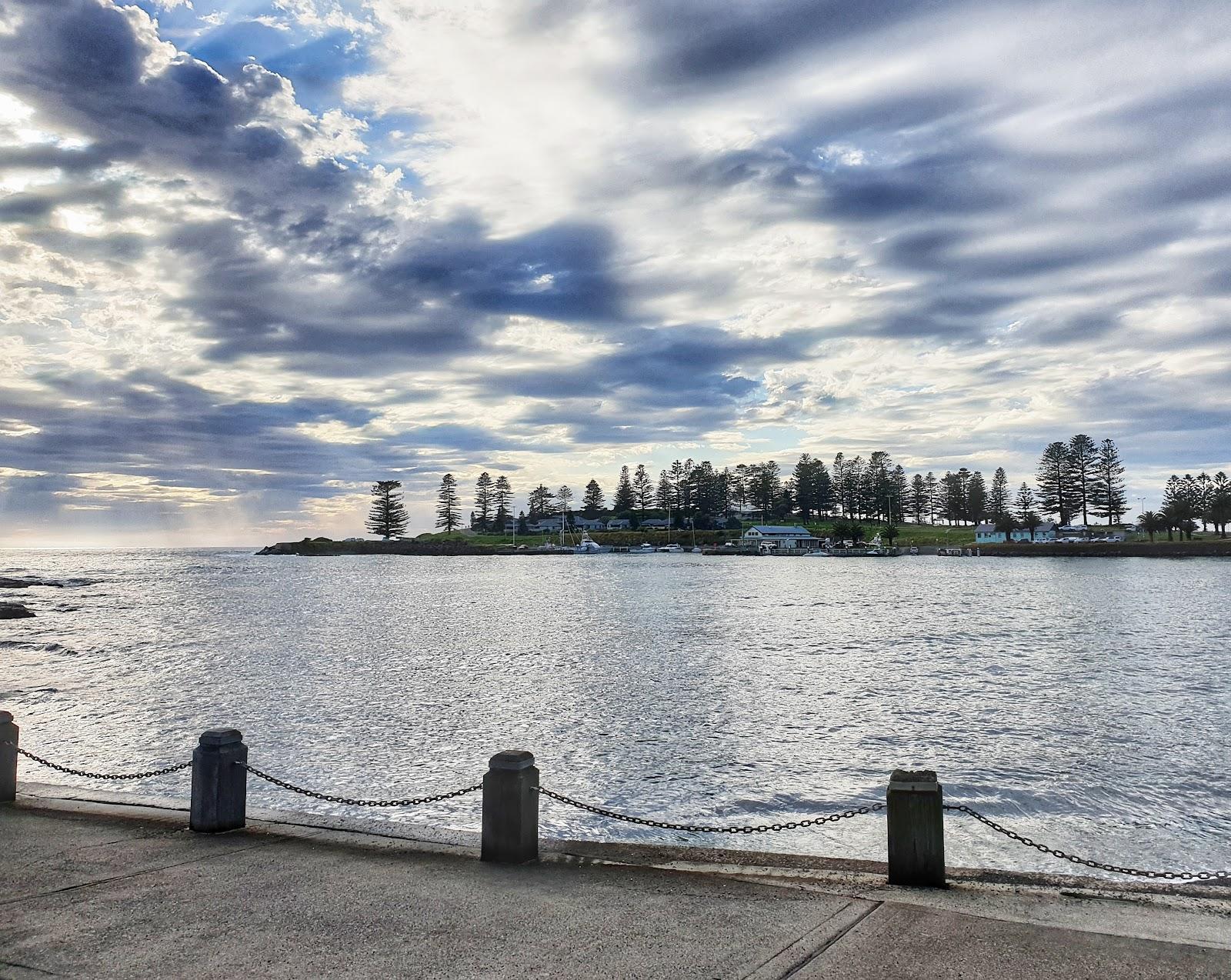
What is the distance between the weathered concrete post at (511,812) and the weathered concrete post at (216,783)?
320cm

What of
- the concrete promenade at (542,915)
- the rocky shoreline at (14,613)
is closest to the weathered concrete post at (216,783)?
the concrete promenade at (542,915)

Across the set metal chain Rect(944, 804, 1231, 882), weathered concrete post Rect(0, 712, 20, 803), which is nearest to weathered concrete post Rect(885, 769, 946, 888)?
metal chain Rect(944, 804, 1231, 882)

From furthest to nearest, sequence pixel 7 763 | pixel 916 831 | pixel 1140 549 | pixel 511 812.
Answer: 1. pixel 1140 549
2. pixel 7 763
3. pixel 511 812
4. pixel 916 831

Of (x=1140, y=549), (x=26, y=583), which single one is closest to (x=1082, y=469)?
(x=1140, y=549)

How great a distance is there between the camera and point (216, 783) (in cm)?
1023

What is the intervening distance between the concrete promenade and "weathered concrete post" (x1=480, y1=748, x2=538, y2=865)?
0.88ft

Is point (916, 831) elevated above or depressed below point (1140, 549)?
below

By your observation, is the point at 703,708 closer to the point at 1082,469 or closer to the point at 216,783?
the point at 216,783

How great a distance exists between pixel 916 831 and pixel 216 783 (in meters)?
7.73

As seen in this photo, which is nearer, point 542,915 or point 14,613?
point 542,915

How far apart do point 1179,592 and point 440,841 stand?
323ft

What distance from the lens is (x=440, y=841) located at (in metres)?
10.0

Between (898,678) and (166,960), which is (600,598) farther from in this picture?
(166,960)

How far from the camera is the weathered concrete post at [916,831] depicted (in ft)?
27.2
